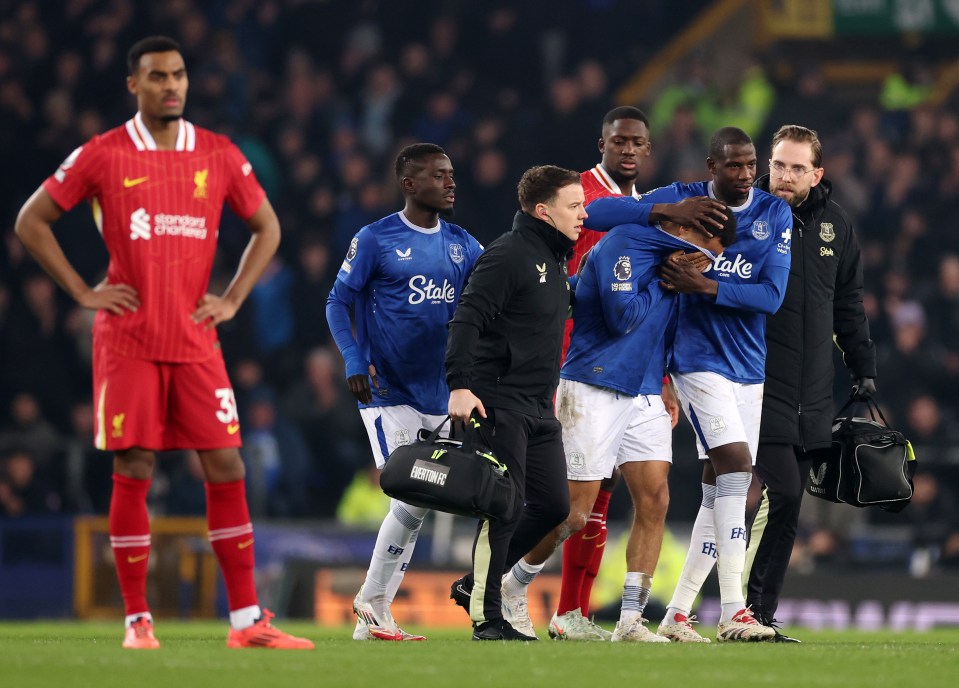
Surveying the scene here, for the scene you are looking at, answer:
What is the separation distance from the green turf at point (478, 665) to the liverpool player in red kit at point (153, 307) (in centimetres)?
44

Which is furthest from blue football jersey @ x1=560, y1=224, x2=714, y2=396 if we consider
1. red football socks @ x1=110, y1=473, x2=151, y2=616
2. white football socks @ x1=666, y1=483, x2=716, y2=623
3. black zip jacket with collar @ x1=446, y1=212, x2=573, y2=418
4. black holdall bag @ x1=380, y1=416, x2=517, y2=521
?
red football socks @ x1=110, y1=473, x2=151, y2=616

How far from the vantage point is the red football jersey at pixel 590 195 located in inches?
348

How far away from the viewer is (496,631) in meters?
7.89

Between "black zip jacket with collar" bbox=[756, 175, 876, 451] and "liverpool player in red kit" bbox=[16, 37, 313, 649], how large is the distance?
286 cm

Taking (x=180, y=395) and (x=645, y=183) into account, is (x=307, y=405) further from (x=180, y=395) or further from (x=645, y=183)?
(x=180, y=395)

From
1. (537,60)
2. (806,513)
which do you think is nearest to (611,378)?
(806,513)

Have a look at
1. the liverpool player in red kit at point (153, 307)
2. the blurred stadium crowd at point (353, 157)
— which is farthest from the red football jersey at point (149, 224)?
the blurred stadium crowd at point (353, 157)

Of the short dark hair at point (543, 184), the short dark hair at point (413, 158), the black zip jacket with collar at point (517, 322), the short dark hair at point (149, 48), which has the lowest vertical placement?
the black zip jacket with collar at point (517, 322)

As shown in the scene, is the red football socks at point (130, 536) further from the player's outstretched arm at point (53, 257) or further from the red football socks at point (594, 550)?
the red football socks at point (594, 550)

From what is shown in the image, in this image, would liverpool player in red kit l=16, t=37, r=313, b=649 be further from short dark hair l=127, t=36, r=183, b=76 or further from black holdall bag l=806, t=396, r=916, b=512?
black holdall bag l=806, t=396, r=916, b=512

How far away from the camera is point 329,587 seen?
42.9 ft

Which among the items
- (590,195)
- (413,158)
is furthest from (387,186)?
(413,158)

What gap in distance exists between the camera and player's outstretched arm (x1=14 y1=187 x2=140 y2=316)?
22.2 feet

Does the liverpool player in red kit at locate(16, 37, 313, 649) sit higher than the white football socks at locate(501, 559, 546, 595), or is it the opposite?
the liverpool player in red kit at locate(16, 37, 313, 649)
